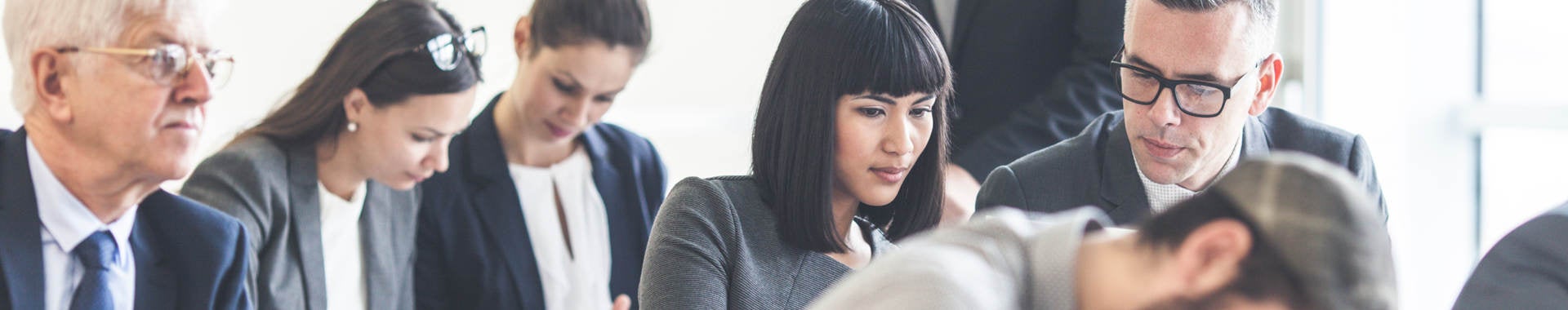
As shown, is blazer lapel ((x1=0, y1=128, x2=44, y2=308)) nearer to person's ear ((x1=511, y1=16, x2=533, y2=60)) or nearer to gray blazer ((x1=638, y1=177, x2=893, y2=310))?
gray blazer ((x1=638, y1=177, x2=893, y2=310))

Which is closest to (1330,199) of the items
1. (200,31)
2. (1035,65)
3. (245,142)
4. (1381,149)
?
(200,31)

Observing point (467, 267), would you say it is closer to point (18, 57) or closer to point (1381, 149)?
point (18, 57)

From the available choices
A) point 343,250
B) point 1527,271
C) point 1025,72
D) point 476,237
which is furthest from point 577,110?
point 1527,271

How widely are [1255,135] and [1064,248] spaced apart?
1111 millimetres

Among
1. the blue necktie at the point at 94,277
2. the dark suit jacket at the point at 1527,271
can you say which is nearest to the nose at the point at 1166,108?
the dark suit jacket at the point at 1527,271

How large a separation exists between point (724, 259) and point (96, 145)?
2.67 feet

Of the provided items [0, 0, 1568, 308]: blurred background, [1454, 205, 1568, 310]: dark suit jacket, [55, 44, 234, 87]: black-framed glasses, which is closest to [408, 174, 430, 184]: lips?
[0, 0, 1568, 308]: blurred background

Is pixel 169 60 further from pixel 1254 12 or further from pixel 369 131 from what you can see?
pixel 1254 12

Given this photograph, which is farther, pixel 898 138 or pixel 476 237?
pixel 476 237

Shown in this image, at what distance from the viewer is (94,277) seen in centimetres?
186

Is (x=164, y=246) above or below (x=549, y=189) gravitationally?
above

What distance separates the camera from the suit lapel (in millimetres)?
1940

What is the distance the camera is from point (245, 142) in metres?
2.68

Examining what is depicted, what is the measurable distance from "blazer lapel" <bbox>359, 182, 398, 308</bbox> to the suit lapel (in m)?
0.86
